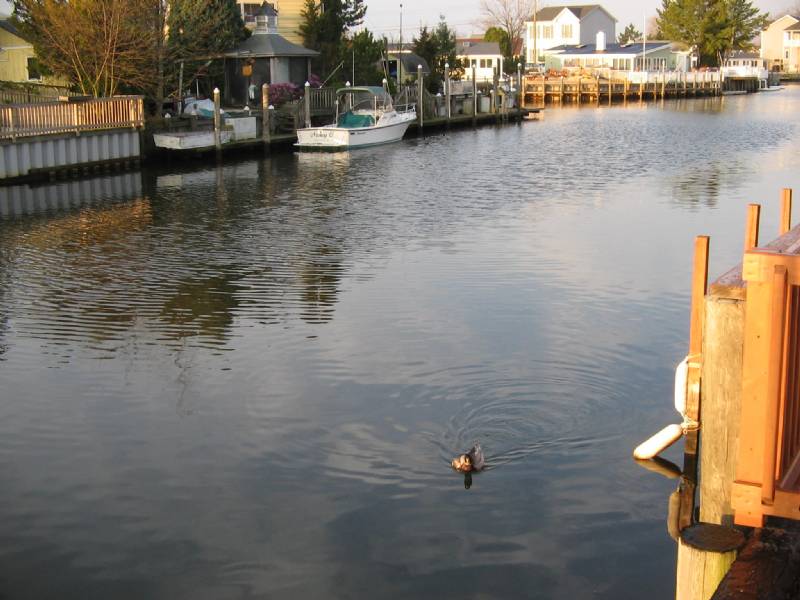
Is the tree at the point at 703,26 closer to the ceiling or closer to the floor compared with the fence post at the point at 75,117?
closer to the ceiling

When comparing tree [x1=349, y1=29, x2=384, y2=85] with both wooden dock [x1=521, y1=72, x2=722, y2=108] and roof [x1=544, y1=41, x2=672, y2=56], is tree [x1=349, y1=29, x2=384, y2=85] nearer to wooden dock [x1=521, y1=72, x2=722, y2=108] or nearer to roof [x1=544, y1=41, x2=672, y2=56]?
wooden dock [x1=521, y1=72, x2=722, y2=108]

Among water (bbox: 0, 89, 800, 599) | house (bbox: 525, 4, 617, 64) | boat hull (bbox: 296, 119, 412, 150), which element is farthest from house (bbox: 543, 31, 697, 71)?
water (bbox: 0, 89, 800, 599)

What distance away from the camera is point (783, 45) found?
520ft

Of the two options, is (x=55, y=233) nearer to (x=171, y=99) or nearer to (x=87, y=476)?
(x=87, y=476)

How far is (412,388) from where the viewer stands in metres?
12.4

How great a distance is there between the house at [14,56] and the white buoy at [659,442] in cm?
4397

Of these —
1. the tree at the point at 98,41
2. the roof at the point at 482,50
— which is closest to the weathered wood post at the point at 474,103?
the tree at the point at 98,41

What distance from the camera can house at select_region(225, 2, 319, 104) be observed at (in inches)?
1901

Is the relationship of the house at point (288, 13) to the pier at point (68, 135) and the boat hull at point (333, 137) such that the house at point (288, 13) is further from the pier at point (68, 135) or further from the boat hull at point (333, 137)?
the pier at point (68, 135)

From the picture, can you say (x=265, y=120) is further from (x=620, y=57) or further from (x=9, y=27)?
(x=620, y=57)

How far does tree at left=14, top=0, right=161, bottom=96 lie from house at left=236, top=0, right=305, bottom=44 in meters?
16.7

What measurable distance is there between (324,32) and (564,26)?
77330 mm

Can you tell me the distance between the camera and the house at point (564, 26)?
12731cm

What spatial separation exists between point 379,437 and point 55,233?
14.5m
